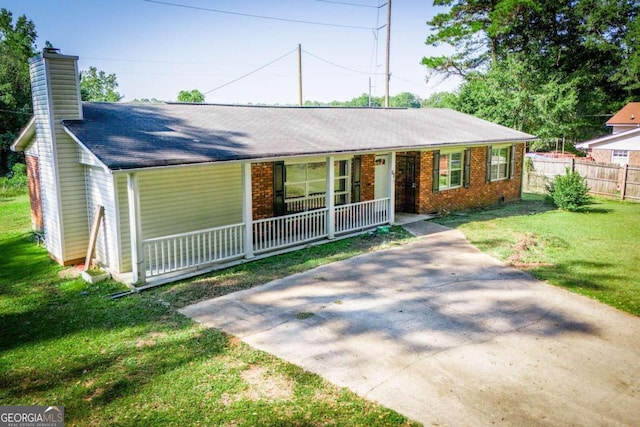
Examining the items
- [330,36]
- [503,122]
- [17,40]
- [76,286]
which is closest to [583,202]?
[503,122]

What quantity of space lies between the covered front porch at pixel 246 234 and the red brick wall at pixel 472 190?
4.91 ft

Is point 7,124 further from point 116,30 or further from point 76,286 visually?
point 76,286

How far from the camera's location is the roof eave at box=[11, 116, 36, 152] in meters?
12.0

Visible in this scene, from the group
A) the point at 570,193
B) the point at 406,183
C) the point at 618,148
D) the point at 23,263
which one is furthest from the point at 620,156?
the point at 23,263

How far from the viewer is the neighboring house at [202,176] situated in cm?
976

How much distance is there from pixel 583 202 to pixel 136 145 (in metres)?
16.4

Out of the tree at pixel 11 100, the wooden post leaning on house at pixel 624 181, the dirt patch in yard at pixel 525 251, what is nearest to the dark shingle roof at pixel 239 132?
the dirt patch in yard at pixel 525 251

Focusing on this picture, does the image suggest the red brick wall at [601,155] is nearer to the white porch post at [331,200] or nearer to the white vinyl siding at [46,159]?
the white porch post at [331,200]

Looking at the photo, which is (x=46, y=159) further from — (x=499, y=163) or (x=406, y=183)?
(x=499, y=163)

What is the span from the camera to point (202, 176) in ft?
37.0

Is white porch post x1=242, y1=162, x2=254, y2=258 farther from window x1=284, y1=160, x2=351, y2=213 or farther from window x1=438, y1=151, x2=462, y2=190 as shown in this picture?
window x1=438, y1=151, x2=462, y2=190

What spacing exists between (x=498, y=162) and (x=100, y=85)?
66.5 m

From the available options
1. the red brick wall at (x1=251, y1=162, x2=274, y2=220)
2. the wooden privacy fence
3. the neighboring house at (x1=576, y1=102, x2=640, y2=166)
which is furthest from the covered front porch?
the neighboring house at (x1=576, y1=102, x2=640, y2=166)

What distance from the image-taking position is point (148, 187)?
10234 millimetres
